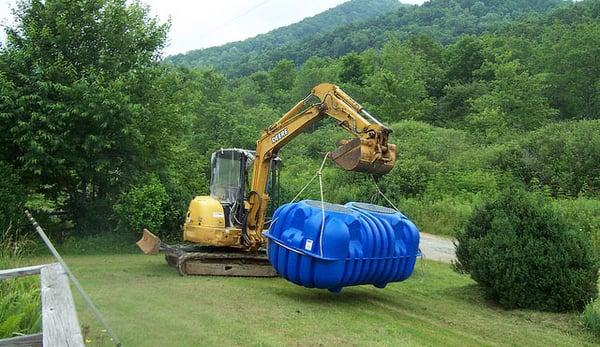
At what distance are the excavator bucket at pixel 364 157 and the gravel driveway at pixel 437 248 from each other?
6.71 m

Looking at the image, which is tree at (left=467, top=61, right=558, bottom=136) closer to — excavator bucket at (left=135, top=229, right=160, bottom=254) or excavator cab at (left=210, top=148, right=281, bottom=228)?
excavator cab at (left=210, top=148, right=281, bottom=228)

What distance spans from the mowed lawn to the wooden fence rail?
3.67 m

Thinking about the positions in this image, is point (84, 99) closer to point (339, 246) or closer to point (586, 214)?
point (339, 246)

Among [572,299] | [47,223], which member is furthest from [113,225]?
[572,299]

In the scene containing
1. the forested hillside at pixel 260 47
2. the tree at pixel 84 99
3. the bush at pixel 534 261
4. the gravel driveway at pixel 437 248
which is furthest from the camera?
the forested hillside at pixel 260 47

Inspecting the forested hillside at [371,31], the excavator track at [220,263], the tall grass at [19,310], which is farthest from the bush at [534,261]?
the forested hillside at [371,31]

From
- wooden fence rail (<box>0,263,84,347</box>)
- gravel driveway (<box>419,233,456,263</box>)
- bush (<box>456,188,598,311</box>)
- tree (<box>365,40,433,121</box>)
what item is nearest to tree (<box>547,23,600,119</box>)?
tree (<box>365,40,433,121</box>)

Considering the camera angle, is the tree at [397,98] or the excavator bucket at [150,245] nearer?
the excavator bucket at [150,245]

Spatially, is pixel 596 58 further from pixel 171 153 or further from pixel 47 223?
pixel 47 223

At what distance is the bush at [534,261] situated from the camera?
1047cm

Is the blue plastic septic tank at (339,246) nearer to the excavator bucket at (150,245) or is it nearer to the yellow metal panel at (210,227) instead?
the yellow metal panel at (210,227)

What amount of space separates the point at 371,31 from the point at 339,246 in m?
92.8

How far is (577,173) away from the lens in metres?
28.0

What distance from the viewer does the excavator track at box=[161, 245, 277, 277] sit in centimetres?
1239
